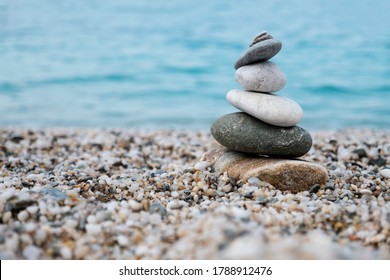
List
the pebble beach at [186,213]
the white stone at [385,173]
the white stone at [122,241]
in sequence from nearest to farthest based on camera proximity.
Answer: the pebble beach at [186,213], the white stone at [122,241], the white stone at [385,173]

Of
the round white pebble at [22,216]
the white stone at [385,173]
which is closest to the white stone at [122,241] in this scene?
the round white pebble at [22,216]

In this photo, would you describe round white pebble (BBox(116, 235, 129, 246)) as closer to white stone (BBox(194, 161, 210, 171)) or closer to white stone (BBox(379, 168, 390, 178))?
white stone (BBox(194, 161, 210, 171))

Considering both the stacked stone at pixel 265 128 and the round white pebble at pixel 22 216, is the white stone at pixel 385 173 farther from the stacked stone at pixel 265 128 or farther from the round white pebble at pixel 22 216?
the round white pebble at pixel 22 216

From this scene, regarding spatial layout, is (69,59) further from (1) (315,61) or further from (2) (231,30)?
(1) (315,61)

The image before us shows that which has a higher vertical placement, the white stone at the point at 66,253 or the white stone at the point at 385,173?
the white stone at the point at 66,253

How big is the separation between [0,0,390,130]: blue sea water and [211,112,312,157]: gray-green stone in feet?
19.2

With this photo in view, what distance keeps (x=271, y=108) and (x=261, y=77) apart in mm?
333

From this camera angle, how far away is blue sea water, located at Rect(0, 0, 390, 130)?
11.5m

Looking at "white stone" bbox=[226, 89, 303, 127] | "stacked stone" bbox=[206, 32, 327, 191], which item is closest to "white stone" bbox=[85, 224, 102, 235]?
"stacked stone" bbox=[206, 32, 327, 191]

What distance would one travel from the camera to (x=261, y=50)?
13.6 feet

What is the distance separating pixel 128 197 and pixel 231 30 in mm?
18728

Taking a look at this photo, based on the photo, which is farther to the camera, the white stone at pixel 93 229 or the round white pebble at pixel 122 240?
the white stone at pixel 93 229

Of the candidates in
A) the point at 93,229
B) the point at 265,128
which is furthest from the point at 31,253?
the point at 265,128

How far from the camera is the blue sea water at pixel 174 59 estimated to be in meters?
11.5
